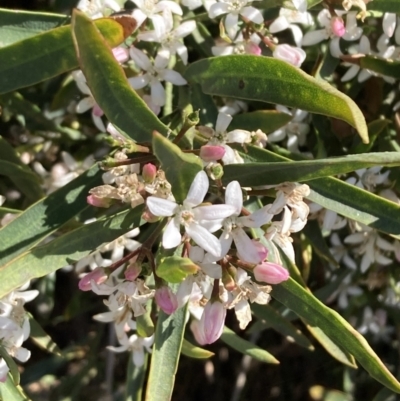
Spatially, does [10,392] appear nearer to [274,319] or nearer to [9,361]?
[9,361]

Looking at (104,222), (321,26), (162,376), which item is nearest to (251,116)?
(321,26)

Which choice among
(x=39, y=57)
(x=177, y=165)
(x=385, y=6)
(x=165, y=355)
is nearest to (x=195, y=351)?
(x=165, y=355)

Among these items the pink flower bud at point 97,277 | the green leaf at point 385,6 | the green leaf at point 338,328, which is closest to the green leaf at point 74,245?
the pink flower bud at point 97,277

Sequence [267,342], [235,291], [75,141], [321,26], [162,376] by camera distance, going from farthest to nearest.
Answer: [267,342] → [75,141] → [321,26] → [162,376] → [235,291]

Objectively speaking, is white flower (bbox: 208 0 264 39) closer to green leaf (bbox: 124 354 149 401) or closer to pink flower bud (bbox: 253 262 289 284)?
pink flower bud (bbox: 253 262 289 284)

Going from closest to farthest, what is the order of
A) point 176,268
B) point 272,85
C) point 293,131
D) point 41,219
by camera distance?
point 176,268
point 272,85
point 41,219
point 293,131

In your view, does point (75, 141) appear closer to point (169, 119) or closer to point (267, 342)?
point (169, 119)

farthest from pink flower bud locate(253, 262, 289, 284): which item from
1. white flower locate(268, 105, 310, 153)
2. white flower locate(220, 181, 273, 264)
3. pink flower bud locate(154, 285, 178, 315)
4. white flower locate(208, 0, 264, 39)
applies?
white flower locate(268, 105, 310, 153)
